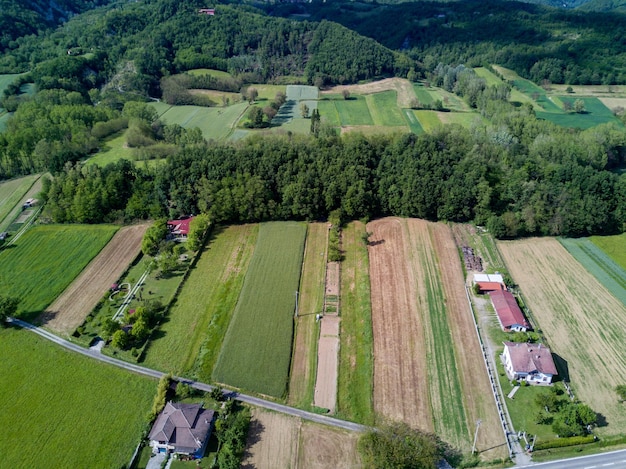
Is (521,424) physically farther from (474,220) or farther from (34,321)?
(34,321)

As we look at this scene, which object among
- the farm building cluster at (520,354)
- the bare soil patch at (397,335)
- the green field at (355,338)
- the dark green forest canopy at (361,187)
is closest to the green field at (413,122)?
the dark green forest canopy at (361,187)

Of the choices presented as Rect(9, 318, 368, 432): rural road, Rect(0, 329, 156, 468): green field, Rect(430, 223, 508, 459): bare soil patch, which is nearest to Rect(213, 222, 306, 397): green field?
Rect(9, 318, 368, 432): rural road

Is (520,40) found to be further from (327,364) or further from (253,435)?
(253,435)

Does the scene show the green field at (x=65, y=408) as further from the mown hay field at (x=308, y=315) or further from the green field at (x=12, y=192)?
the green field at (x=12, y=192)

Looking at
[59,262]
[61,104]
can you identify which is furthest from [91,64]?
[59,262]

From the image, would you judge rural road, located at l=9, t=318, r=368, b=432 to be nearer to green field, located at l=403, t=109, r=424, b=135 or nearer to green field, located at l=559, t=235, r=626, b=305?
green field, located at l=559, t=235, r=626, b=305
